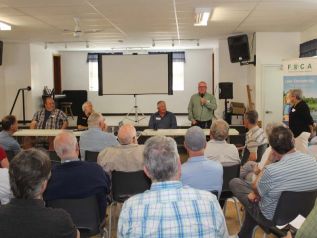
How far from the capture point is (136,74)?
11922mm

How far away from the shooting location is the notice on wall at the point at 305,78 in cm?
685

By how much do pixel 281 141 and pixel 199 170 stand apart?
0.64 meters

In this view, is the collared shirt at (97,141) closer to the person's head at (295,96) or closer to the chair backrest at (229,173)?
the chair backrest at (229,173)

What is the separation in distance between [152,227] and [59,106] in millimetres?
13302

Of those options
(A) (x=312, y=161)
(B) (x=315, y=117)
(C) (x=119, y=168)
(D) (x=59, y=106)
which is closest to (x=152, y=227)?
(A) (x=312, y=161)

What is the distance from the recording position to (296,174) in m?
2.67

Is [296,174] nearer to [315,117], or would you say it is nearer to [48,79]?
[315,117]

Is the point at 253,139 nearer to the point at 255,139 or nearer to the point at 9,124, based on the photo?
the point at 255,139

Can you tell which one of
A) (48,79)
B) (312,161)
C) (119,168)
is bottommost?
(119,168)

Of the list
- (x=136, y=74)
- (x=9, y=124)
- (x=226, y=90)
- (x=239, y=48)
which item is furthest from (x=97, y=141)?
(x=136, y=74)

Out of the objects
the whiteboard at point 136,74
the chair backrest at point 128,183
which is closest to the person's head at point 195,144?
the chair backrest at point 128,183

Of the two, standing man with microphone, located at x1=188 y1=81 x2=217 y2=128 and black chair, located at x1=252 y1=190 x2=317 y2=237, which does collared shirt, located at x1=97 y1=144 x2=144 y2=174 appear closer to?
black chair, located at x1=252 y1=190 x2=317 y2=237

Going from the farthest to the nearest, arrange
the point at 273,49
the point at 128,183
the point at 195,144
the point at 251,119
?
the point at 273,49 → the point at 251,119 → the point at 128,183 → the point at 195,144

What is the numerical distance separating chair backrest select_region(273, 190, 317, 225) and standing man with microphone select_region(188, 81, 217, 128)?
502 centimetres
